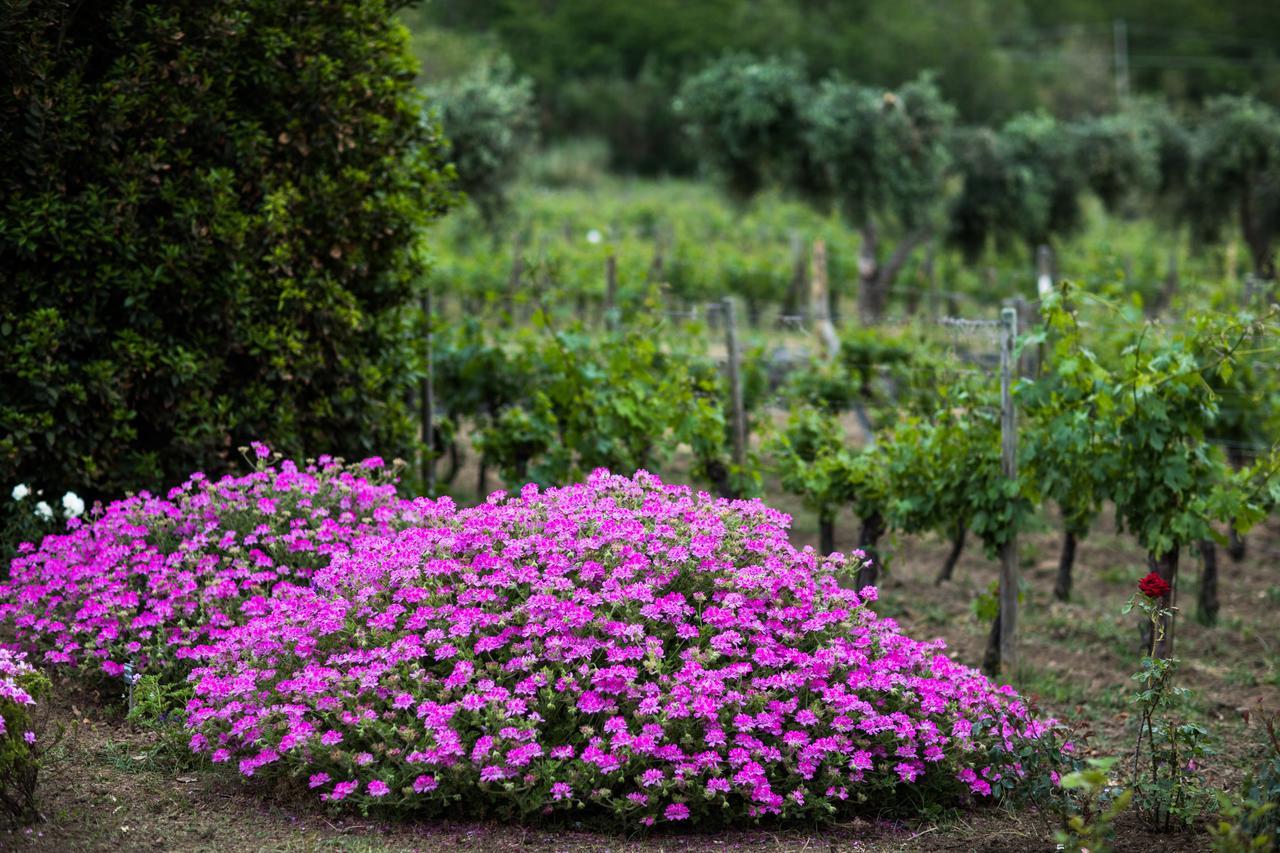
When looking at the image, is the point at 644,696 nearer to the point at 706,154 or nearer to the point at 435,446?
the point at 435,446

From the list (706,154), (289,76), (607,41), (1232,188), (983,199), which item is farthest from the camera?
(607,41)

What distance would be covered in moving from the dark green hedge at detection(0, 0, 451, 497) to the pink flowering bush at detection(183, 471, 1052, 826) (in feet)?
6.24

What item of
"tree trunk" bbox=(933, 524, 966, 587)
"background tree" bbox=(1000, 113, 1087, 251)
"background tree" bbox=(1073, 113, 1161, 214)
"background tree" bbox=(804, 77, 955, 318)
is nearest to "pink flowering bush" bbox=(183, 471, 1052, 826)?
"tree trunk" bbox=(933, 524, 966, 587)

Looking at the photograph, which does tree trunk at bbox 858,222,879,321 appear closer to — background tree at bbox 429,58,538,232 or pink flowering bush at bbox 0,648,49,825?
background tree at bbox 429,58,538,232

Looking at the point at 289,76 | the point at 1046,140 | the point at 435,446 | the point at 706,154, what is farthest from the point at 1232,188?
the point at 289,76

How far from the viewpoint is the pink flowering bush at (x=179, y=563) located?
4.98 m

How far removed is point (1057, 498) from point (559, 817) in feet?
10.5

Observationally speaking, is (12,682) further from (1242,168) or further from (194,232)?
(1242,168)

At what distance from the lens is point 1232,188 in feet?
72.6

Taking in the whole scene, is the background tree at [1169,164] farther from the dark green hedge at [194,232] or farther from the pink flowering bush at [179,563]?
the pink flowering bush at [179,563]

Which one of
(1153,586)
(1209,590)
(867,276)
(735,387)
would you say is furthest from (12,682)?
(867,276)

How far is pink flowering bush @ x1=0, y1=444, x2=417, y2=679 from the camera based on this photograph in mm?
4977

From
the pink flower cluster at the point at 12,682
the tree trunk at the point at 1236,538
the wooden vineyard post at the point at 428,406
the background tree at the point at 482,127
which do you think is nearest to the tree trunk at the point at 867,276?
the background tree at the point at 482,127

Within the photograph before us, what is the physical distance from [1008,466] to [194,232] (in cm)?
414
